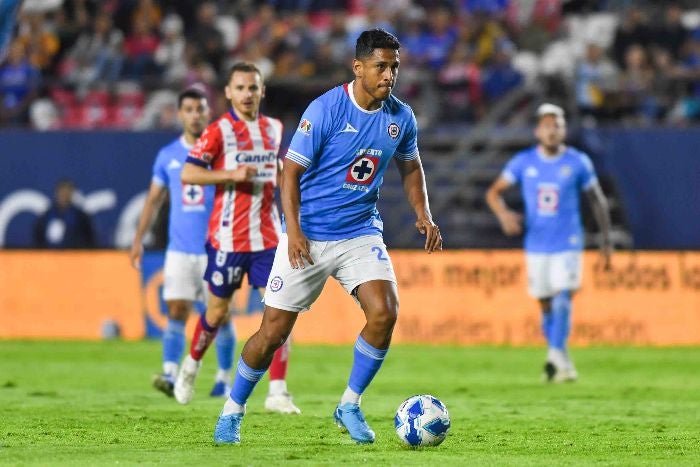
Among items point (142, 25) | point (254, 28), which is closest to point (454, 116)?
point (254, 28)

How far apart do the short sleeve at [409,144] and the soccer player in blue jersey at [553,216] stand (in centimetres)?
570

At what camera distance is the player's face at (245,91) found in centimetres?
1055

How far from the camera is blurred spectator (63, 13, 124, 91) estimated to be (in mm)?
21797

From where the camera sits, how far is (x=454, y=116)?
20.7 m

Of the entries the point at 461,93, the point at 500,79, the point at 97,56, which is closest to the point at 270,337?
the point at 461,93

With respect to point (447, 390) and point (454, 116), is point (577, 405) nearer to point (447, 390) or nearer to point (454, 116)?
point (447, 390)

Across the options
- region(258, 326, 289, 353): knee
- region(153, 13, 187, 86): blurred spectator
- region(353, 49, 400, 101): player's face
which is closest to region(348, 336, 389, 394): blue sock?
region(258, 326, 289, 353): knee

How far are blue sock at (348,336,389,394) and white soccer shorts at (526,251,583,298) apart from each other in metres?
6.15

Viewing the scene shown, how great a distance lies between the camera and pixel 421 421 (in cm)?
816

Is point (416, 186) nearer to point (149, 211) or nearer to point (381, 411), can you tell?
point (381, 411)

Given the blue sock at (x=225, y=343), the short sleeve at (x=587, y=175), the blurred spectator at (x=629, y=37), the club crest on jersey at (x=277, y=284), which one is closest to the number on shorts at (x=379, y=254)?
the club crest on jersey at (x=277, y=284)

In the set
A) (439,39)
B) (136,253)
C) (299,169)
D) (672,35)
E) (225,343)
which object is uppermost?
(672,35)

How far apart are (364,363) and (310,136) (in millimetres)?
1411

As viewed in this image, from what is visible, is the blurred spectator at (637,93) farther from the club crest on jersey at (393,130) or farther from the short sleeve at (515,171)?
the club crest on jersey at (393,130)
